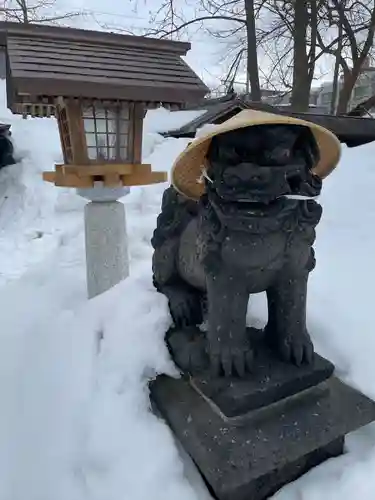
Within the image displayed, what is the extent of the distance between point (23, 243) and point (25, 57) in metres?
2.44

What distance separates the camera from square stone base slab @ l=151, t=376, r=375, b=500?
784 millimetres

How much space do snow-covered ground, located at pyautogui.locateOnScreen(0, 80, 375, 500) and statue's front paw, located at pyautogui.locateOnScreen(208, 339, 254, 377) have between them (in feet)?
0.57

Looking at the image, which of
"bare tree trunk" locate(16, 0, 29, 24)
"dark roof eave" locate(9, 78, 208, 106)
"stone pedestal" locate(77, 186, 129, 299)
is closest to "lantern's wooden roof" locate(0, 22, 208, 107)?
"dark roof eave" locate(9, 78, 208, 106)

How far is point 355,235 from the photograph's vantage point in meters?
2.00

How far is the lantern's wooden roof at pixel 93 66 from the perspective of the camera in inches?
52.5

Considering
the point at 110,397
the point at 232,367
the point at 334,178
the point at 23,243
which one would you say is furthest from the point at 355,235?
the point at 23,243

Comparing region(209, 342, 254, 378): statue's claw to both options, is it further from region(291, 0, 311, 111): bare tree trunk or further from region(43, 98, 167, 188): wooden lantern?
region(291, 0, 311, 111): bare tree trunk

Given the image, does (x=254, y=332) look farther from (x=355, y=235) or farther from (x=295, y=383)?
(x=355, y=235)

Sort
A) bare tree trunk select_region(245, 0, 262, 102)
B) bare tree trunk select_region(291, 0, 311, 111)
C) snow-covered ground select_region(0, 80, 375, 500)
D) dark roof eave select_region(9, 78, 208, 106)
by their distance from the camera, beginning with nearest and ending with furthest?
1. snow-covered ground select_region(0, 80, 375, 500)
2. dark roof eave select_region(9, 78, 208, 106)
3. bare tree trunk select_region(291, 0, 311, 111)
4. bare tree trunk select_region(245, 0, 262, 102)

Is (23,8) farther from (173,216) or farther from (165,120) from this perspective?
(173,216)

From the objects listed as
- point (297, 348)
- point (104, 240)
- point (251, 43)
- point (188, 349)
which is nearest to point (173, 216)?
point (188, 349)

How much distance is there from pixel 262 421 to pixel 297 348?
0.18 metres

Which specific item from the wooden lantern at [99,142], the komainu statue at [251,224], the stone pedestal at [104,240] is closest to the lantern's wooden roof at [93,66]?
the wooden lantern at [99,142]

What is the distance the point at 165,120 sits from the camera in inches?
255
